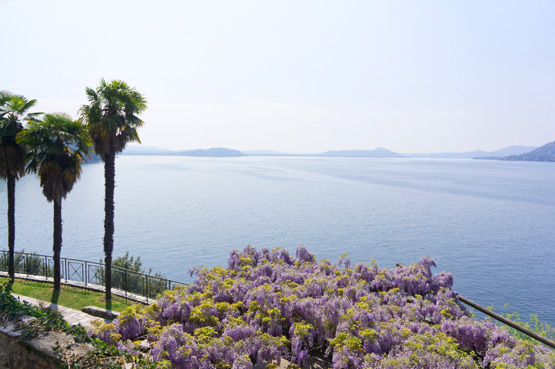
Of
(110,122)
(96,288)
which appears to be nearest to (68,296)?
(96,288)

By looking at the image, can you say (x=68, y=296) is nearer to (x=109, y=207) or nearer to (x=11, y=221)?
(x=109, y=207)

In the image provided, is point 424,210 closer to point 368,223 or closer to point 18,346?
point 368,223

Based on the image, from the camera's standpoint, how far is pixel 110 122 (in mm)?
18578

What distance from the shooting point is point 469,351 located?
915 cm

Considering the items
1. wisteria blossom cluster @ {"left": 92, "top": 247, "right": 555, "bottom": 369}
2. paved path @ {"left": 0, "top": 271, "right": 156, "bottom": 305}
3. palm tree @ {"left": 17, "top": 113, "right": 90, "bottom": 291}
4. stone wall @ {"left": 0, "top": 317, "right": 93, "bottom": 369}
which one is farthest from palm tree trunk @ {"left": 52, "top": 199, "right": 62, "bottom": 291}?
stone wall @ {"left": 0, "top": 317, "right": 93, "bottom": 369}

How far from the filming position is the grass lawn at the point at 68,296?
59.7 feet

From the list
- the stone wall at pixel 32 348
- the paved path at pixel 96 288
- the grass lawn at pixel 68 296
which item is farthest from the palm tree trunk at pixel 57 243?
the stone wall at pixel 32 348

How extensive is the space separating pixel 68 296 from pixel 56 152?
24.5 ft

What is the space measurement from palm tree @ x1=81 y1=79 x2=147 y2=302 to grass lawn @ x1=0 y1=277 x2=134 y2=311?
2.32ft

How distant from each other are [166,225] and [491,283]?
52.1m

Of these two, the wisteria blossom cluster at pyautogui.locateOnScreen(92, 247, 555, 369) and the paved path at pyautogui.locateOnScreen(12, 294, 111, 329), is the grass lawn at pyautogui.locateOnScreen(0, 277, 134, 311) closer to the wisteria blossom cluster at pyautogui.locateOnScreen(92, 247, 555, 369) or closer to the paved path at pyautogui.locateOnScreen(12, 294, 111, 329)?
the paved path at pyautogui.locateOnScreen(12, 294, 111, 329)

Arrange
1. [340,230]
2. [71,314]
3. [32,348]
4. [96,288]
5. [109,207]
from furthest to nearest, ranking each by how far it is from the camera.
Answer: [340,230] < [96,288] < [109,207] < [71,314] < [32,348]

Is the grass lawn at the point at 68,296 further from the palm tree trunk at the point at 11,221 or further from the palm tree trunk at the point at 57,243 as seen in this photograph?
the palm tree trunk at the point at 11,221

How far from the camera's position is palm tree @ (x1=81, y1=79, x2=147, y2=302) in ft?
61.5
